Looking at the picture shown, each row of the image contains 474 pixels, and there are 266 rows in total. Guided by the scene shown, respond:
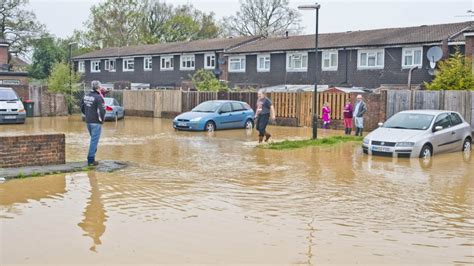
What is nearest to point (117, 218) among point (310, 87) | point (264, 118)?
point (264, 118)

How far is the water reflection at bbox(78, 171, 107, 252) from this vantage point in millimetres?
6820

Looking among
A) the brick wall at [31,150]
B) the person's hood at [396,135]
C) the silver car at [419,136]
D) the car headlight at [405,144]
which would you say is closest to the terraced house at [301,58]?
the silver car at [419,136]

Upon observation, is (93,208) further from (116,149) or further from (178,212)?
(116,149)

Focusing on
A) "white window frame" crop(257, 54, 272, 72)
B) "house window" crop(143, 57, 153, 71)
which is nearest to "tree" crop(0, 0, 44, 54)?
"house window" crop(143, 57, 153, 71)

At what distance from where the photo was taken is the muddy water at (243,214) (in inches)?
246

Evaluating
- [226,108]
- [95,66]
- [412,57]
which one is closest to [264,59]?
[412,57]

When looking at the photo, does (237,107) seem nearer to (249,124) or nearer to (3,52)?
(249,124)

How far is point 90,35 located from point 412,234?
215ft

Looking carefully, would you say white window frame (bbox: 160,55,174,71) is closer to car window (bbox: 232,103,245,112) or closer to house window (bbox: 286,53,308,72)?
house window (bbox: 286,53,308,72)

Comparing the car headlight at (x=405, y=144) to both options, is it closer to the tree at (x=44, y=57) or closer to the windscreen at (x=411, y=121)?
the windscreen at (x=411, y=121)

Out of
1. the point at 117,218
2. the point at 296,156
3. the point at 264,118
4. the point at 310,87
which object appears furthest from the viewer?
the point at 310,87

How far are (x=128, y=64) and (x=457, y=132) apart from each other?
38104mm

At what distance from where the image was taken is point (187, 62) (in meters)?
45.7

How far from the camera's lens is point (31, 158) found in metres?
11.5
